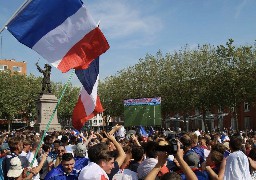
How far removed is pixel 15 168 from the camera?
23.1ft

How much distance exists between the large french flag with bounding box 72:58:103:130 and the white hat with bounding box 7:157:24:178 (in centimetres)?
275

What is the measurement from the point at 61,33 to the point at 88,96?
2168 mm

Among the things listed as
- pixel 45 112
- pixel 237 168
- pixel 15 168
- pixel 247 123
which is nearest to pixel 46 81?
pixel 45 112

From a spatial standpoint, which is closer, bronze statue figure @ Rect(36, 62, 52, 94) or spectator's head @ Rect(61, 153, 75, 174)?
spectator's head @ Rect(61, 153, 75, 174)

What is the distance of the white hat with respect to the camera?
695cm

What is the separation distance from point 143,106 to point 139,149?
28.3m

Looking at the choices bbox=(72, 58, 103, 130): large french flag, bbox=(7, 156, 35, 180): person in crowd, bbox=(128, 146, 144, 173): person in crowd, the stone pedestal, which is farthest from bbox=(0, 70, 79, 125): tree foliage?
bbox=(128, 146, 144, 173): person in crowd

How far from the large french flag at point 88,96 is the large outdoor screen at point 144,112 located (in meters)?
23.9

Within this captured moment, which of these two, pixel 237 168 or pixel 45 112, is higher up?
pixel 45 112

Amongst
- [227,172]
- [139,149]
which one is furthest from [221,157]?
[139,149]

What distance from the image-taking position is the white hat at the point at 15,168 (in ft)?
22.8

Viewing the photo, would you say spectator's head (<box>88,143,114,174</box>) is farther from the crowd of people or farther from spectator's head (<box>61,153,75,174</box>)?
spectator's head (<box>61,153,75,174</box>)

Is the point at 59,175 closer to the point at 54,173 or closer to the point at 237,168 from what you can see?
the point at 54,173

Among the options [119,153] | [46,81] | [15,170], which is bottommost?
[15,170]
